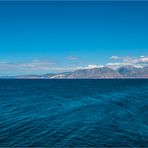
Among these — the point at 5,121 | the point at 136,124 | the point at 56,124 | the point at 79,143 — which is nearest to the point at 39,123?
the point at 56,124

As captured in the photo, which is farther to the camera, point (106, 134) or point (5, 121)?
point (5, 121)

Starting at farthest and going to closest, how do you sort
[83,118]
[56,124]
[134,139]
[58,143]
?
[83,118] < [56,124] < [134,139] < [58,143]

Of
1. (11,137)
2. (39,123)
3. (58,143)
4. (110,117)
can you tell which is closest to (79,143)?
(58,143)

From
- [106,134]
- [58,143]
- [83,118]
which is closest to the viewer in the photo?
[58,143]

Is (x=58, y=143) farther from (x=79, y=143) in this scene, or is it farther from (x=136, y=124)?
(x=136, y=124)

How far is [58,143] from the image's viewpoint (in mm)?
23188

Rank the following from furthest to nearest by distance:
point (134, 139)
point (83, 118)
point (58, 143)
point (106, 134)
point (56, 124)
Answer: point (83, 118)
point (56, 124)
point (106, 134)
point (134, 139)
point (58, 143)

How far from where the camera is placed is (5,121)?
3341 centimetres

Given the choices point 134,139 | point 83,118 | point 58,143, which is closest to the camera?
point 58,143

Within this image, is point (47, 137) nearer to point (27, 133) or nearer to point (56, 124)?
point (27, 133)

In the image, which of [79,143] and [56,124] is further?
[56,124]

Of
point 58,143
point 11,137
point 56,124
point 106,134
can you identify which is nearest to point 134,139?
point 106,134

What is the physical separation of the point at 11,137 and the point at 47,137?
423 centimetres

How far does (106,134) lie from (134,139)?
3.55 m
